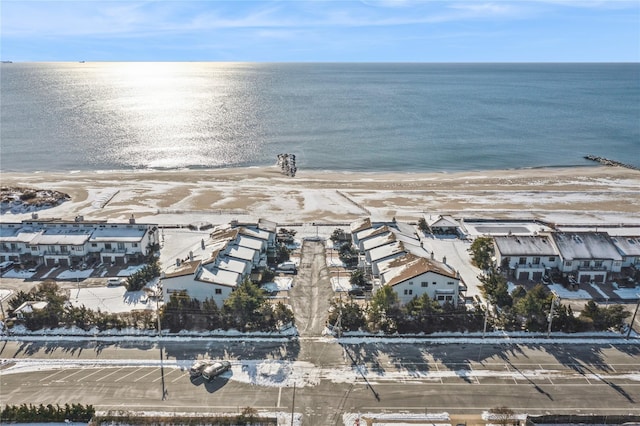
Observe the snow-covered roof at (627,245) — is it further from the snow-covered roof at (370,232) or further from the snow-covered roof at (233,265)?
the snow-covered roof at (233,265)

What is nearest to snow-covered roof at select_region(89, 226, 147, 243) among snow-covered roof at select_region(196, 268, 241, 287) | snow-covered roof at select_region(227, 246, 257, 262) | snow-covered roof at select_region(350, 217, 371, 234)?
snow-covered roof at select_region(227, 246, 257, 262)

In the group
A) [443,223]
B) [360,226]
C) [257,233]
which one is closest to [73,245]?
[257,233]

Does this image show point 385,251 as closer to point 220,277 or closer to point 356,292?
point 356,292

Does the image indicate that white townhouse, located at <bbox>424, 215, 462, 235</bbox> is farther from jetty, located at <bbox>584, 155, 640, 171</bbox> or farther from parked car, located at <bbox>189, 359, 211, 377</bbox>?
jetty, located at <bbox>584, 155, 640, 171</bbox>

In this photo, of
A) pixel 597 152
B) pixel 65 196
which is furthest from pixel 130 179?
pixel 597 152

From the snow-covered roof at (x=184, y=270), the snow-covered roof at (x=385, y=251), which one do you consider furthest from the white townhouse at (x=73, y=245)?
the snow-covered roof at (x=385, y=251)
